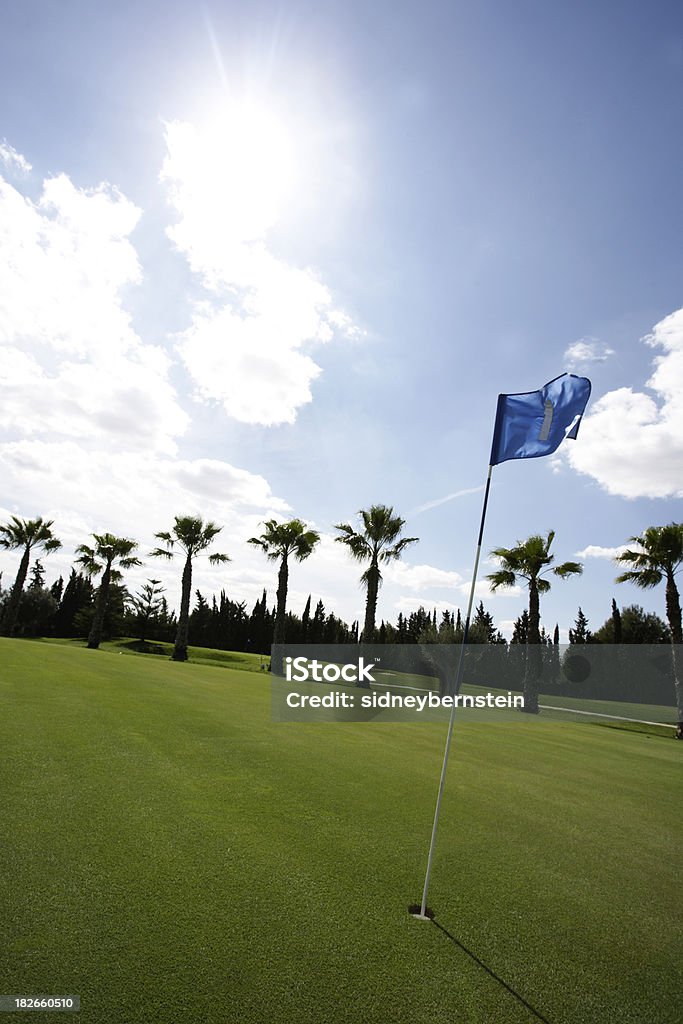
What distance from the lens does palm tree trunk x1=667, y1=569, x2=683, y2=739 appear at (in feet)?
85.7

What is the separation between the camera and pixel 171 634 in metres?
66.6

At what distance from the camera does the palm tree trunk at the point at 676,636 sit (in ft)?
85.7

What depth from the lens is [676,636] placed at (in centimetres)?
2669

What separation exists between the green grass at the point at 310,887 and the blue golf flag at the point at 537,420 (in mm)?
4842

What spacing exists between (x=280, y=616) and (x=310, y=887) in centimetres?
3121

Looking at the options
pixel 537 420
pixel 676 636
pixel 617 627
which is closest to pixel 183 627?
pixel 676 636

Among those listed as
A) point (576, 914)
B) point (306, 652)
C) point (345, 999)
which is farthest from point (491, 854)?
point (306, 652)

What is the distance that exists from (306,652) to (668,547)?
135 feet

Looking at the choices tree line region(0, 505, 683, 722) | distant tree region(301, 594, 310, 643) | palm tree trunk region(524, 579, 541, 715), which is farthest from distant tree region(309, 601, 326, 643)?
palm tree trunk region(524, 579, 541, 715)

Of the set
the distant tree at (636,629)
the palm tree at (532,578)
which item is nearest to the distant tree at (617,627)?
the distant tree at (636,629)

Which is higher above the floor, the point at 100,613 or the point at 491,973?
the point at 100,613

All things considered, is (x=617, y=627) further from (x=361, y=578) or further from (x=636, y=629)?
(x=361, y=578)

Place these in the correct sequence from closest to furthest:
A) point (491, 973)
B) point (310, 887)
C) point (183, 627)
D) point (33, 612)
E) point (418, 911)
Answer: point (491, 973), point (418, 911), point (310, 887), point (183, 627), point (33, 612)

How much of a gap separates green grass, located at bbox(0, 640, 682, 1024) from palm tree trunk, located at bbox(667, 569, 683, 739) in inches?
763
